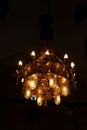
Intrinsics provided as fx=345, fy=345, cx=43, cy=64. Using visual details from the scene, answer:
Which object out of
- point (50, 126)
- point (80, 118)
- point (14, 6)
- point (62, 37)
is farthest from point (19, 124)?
point (14, 6)

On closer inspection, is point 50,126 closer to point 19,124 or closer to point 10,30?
point 19,124

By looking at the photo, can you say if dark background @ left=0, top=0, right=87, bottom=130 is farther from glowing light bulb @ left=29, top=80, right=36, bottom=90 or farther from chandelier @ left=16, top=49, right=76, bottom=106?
glowing light bulb @ left=29, top=80, right=36, bottom=90

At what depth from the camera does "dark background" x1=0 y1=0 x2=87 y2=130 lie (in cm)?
858

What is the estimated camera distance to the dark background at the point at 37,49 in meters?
8.58

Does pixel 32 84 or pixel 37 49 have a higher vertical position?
pixel 37 49

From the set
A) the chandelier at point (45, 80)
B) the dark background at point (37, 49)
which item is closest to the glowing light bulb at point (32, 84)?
the chandelier at point (45, 80)

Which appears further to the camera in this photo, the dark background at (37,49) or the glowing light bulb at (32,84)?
the dark background at (37,49)

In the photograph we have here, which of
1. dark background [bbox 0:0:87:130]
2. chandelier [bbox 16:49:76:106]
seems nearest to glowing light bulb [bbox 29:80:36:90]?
chandelier [bbox 16:49:76:106]

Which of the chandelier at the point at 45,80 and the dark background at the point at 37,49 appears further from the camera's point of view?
the dark background at the point at 37,49

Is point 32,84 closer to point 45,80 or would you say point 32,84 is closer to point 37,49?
point 45,80

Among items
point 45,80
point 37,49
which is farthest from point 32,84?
point 37,49

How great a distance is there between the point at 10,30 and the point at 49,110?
3377mm

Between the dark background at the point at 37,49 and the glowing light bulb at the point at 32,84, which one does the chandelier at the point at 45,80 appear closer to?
the glowing light bulb at the point at 32,84

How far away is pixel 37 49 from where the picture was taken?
31.5 feet
